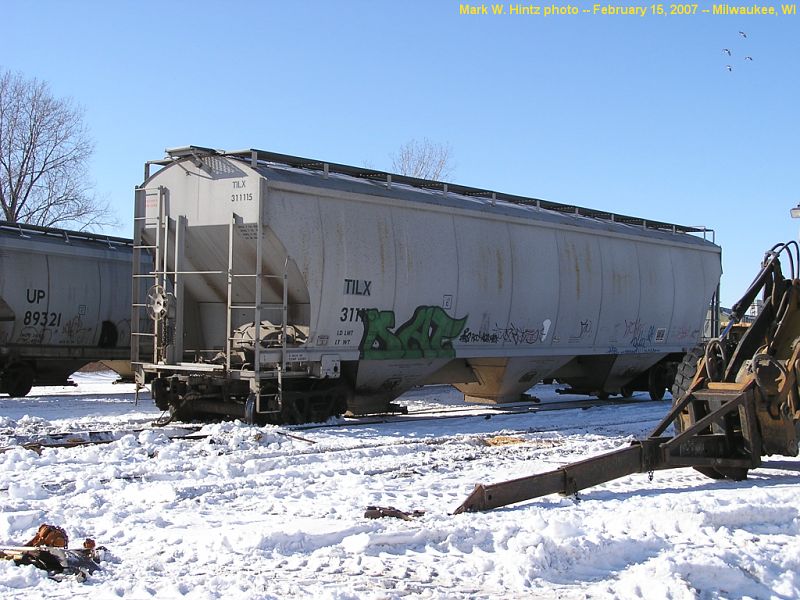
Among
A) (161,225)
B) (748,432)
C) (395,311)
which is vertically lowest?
(748,432)

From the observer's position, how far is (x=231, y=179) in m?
13.2

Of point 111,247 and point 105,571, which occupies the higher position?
point 111,247

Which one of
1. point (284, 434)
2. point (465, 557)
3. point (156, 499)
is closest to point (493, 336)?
point (284, 434)

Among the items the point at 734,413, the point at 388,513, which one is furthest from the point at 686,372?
the point at 388,513

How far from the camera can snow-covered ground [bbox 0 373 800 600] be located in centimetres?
559

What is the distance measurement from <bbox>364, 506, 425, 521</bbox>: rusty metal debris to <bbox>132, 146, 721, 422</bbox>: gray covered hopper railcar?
588 cm

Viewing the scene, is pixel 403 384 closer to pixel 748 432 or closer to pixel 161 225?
pixel 161 225

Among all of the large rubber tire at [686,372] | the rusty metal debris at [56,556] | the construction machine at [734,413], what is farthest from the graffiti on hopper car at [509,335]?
the rusty metal debris at [56,556]

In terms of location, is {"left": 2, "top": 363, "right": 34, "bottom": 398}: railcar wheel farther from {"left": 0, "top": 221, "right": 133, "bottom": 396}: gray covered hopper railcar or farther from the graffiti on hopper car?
the graffiti on hopper car

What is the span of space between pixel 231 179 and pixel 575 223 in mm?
7961

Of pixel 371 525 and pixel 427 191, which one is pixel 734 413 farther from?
pixel 427 191

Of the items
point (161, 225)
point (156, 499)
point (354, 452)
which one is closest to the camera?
point (156, 499)

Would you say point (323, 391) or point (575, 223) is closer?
point (323, 391)

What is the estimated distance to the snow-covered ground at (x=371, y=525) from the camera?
5586 millimetres
